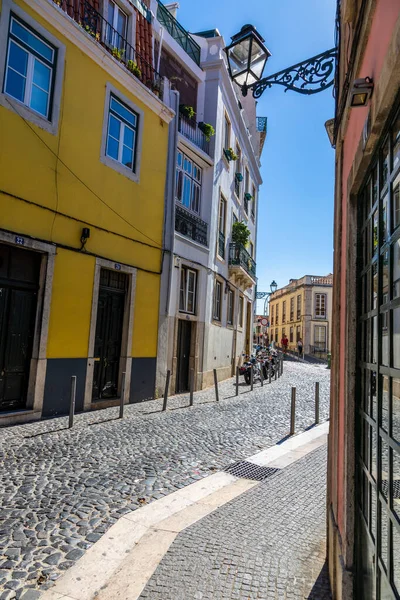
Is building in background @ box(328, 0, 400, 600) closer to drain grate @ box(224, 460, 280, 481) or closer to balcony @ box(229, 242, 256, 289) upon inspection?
drain grate @ box(224, 460, 280, 481)

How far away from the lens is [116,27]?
35.5ft

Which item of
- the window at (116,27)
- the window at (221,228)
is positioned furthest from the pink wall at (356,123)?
the window at (221,228)

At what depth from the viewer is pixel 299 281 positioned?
2018 inches

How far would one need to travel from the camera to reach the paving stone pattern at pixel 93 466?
340 centimetres

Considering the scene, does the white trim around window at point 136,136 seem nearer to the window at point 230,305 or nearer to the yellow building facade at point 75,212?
the yellow building facade at point 75,212

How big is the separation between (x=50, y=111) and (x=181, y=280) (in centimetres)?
652

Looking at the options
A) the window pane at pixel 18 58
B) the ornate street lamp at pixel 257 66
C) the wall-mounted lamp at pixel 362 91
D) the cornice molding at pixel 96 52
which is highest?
the cornice molding at pixel 96 52

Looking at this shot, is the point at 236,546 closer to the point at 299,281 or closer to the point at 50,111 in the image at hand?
the point at 50,111

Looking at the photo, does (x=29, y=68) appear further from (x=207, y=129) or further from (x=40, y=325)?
(x=207, y=129)

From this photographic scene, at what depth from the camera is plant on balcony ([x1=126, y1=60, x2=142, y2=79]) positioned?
1076cm

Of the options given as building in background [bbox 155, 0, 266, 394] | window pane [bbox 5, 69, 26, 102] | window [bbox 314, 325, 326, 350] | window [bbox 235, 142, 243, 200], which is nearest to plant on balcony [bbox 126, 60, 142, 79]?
building in background [bbox 155, 0, 266, 394]

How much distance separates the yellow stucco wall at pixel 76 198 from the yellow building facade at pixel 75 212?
0.08 feet

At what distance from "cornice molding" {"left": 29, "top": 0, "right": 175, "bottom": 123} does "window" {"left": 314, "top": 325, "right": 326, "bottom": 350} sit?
3970 cm

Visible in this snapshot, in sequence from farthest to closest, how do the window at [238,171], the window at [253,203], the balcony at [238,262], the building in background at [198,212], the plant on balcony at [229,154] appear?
the window at [253,203] < the window at [238,171] < the balcony at [238,262] < the plant on balcony at [229,154] < the building in background at [198,212]
